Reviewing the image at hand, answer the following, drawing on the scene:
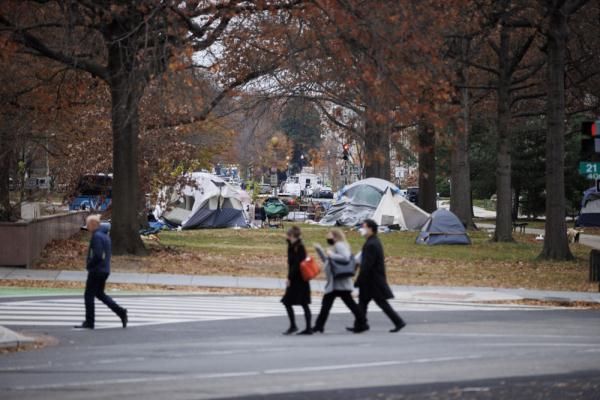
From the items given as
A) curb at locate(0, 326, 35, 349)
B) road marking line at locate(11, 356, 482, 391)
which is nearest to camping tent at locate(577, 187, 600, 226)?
road marking line at locate(11, 356, 482, 391)

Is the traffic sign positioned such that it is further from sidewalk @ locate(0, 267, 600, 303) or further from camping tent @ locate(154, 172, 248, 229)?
camping tent @ locate(154, 172, 248, 229)

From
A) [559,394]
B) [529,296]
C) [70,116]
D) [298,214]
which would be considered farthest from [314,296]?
[298,214]

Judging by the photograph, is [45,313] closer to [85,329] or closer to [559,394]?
[85,329]

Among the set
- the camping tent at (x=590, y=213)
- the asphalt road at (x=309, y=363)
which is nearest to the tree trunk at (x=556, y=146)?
the asphalt road at (x=309, y=363)

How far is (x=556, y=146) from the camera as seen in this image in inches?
1324

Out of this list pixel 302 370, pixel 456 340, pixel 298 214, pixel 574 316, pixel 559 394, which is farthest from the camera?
pixel 298 214

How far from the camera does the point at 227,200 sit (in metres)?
55.4

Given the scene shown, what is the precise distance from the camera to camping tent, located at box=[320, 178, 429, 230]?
53125 mm

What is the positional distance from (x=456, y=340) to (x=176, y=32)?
11.4 metres

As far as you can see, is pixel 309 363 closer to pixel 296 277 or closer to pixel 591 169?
pixel 296 277

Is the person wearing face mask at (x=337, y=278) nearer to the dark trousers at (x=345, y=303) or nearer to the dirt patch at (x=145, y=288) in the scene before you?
the dark trousers at (x=345, y=303)

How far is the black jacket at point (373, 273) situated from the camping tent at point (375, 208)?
35.3 metres

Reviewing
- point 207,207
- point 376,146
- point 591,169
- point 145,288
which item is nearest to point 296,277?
point 145,288

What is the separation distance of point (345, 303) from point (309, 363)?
332 cm
